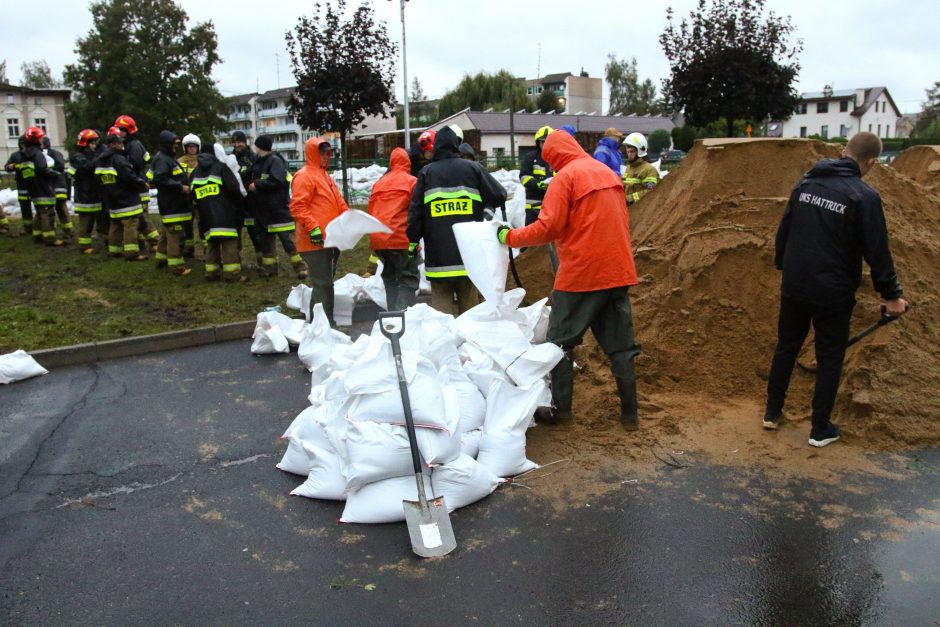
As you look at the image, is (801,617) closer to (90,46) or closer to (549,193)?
(549,193)

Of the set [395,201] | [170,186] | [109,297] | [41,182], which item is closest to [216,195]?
[170,186]

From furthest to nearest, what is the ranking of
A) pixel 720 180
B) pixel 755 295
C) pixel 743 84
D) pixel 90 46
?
pixel 90 46
pixel 743 84
pixel 720 180
pixel 755 295

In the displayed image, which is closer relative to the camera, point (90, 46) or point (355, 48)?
point (355, 48)

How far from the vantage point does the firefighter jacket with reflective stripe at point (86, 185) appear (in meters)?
11.0

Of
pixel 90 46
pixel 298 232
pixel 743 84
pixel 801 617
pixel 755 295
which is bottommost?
pixel 801 617

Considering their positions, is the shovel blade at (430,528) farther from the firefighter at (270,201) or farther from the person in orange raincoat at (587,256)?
the firefighter at (270,201)

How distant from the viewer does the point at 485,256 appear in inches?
197

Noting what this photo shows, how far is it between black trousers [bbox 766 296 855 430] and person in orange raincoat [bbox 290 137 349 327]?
13.7 feet

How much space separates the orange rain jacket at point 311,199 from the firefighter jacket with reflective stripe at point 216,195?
91.9 inches

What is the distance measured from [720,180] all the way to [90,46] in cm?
4906

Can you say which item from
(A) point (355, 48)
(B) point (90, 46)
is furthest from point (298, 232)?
(B) point (90, 46)

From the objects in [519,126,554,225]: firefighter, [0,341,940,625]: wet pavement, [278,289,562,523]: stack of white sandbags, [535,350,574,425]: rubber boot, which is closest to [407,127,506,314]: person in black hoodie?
[278,289,562,523]: stack of white sandbags

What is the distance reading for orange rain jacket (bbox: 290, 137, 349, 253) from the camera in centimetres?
700

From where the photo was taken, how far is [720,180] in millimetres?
6391
